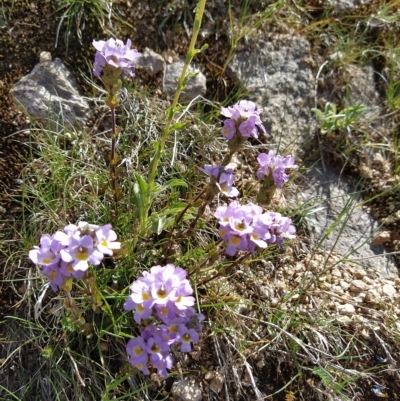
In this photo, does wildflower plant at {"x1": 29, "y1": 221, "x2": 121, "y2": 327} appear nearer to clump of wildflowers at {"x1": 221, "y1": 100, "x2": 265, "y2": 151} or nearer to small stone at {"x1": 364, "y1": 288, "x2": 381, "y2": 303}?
clump of wildflowers at {"x1": 221, "y1": 100, "x2": 265, "y2": 151}

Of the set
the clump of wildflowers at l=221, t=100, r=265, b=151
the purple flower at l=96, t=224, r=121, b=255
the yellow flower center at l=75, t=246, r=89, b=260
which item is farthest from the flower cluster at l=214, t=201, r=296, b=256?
the yellow flower center at l=75, t=246, r=89, b=260

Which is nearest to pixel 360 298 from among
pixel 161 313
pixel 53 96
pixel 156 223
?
pixel 156 223

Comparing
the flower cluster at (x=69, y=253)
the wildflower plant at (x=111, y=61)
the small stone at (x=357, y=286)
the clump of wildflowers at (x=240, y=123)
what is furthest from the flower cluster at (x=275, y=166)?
the small stone at (x=357, y=286)

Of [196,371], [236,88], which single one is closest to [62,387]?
[196,371]

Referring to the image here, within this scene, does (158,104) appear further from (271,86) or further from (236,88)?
(271,86)

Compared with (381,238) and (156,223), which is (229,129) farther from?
(381,238)

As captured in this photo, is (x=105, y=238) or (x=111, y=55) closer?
(x=105, y=238)
